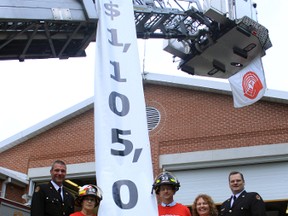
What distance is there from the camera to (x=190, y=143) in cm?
1658

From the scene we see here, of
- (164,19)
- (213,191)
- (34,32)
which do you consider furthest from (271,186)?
(34,32)

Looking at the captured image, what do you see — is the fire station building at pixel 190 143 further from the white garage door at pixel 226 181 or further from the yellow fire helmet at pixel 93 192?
the yellow fire helmet at pixel 93 192

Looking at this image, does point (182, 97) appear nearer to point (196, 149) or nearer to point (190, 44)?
point (196, 149)

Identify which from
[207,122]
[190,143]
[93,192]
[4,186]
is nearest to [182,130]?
[190,143]

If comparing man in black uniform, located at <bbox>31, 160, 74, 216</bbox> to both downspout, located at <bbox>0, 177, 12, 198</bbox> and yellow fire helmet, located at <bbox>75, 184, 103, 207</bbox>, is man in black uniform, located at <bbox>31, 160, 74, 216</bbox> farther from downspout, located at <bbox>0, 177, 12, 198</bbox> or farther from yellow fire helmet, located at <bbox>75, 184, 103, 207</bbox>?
downspout, located at <bbox>0, 177, 12, 198</bbox>

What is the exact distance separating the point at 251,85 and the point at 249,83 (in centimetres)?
17

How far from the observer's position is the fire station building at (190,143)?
15.4 meters

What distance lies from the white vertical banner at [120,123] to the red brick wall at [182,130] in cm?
1072

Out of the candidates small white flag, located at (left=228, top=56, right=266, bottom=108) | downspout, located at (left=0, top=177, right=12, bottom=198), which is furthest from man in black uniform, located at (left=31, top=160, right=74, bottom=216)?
downspout, located at (left=0, top=177, right=12, bottom=198)

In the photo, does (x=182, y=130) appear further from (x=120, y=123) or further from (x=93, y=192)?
(x=93, y=192)

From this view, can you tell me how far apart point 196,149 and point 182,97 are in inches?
81.0

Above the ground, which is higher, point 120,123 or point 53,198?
point 120,123

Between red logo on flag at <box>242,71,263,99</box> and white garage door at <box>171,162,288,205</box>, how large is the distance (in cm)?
397

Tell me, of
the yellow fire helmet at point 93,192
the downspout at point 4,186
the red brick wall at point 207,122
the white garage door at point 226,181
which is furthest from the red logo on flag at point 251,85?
the downspout at point 4,186
